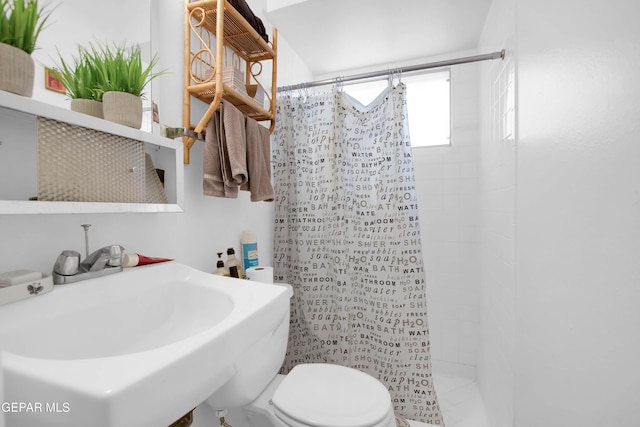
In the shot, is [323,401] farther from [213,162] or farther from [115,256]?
[213,162]

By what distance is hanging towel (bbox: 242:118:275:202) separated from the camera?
1223mm

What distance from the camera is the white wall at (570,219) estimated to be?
2.13 ft

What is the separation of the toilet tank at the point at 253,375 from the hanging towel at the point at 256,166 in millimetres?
512

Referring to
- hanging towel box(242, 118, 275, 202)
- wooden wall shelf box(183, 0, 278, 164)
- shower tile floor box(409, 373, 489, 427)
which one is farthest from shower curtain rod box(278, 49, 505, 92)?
shower tile floor box(409, 373, 489, 427)

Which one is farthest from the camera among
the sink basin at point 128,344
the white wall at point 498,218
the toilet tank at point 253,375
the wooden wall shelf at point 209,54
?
the white wall at point 498,218

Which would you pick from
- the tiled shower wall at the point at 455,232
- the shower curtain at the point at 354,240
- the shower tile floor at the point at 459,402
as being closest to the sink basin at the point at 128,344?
the shower curtain at the point at 354,240

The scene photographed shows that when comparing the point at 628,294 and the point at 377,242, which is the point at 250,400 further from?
the point at 628,294

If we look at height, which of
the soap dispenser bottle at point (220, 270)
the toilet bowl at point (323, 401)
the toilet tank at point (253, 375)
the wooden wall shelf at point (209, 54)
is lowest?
the toilet bowl at point (323, 401)

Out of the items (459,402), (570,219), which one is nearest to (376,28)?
(570,219)

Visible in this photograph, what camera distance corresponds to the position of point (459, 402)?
5.75 feet

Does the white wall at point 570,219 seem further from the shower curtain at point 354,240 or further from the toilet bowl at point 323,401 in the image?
the toilet bowl at point 323,401

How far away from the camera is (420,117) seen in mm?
2203

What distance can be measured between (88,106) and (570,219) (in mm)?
1313

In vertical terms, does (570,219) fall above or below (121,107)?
below
